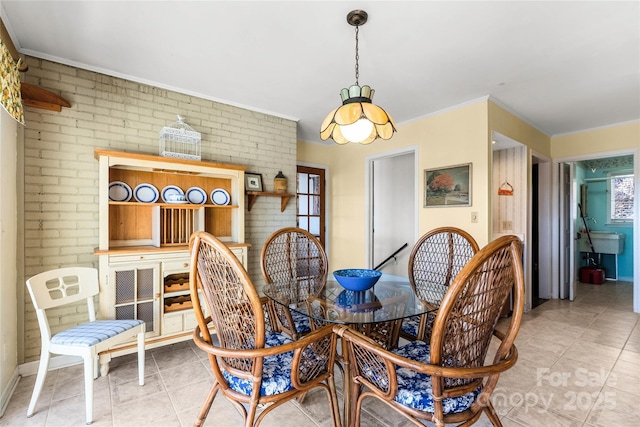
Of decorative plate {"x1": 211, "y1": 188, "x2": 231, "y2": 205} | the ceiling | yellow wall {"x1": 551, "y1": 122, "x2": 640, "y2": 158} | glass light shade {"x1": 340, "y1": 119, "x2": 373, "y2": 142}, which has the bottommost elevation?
decorative plate {"x1": 211, "y1": 188, "x2": 231, "y2": 205}

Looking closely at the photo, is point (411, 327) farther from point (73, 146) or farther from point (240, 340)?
point (73, 146)

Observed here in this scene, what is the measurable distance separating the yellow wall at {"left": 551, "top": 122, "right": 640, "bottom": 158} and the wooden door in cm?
366

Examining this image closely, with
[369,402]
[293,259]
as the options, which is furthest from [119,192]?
[369,402]

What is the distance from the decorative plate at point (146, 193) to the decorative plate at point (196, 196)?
1.04 ft

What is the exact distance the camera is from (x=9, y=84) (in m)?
1.81

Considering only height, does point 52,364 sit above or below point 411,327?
below

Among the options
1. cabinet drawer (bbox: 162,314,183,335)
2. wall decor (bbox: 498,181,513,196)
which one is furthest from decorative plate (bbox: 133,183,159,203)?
wall decor (bbox: 498,181,513,196)

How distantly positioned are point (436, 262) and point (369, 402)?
1146mm

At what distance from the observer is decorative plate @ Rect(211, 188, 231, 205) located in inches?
130

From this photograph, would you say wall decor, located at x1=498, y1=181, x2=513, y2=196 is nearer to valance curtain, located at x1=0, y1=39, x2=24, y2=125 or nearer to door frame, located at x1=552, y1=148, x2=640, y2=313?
door frame, located at x1=552, y1=148, x2=640, y2=313

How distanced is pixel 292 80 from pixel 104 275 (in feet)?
7.62

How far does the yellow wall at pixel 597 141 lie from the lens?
398 centimetres

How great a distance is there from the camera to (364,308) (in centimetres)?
167

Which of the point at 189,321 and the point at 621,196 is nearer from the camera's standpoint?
the point at 189,321
